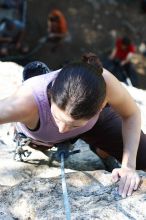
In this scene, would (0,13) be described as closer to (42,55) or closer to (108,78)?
(42,55)

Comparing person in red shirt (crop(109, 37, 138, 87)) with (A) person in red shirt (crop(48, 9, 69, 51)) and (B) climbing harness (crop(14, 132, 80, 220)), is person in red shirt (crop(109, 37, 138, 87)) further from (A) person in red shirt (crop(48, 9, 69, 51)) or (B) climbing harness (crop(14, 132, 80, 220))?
(B) climbing harness (crop(14, 132, 80, 220))

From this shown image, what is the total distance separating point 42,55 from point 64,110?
20.2 ft

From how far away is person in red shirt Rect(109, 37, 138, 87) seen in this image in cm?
643

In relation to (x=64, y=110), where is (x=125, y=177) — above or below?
below

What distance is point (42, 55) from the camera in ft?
25.9

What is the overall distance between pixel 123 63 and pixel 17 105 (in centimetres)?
499

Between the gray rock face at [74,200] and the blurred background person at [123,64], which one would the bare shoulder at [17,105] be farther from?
the blurred background person at [123,64]

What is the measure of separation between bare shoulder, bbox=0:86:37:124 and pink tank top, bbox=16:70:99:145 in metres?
0.03

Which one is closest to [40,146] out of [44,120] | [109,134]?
[109,134]

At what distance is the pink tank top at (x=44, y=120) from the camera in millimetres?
1990

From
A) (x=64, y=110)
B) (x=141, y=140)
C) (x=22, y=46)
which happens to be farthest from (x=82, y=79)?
(x=22, y=46)

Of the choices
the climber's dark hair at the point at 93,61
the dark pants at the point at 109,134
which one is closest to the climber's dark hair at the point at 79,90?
the climber's dark hair at the point at 93,61

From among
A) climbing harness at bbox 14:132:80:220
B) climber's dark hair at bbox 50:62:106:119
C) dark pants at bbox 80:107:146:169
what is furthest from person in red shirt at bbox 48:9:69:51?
climber's dark hair at bbox 50:62:106:119

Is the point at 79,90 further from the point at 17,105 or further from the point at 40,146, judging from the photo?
the point at 40,146
